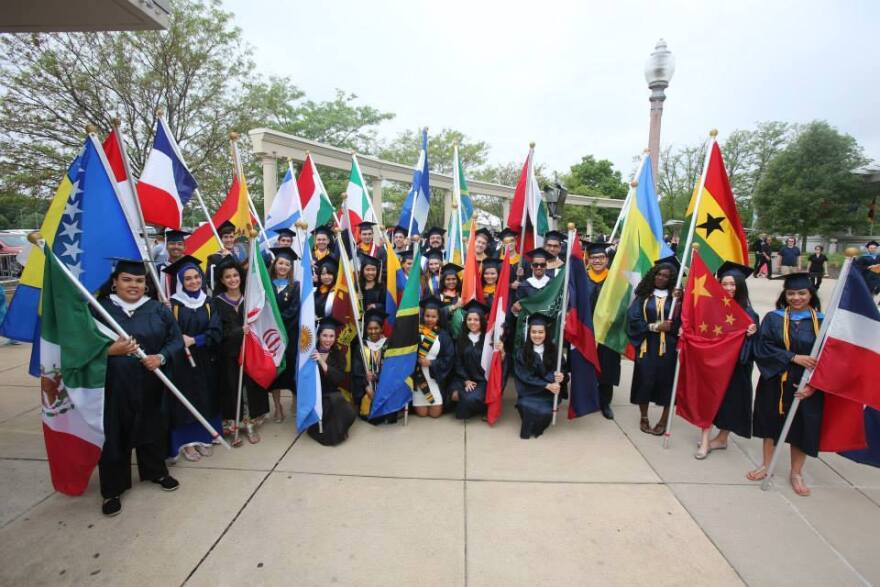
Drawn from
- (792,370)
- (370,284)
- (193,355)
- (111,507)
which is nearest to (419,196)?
(370,284)

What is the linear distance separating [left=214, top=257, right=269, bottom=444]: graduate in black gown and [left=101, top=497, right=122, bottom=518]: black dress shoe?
110 centimetres

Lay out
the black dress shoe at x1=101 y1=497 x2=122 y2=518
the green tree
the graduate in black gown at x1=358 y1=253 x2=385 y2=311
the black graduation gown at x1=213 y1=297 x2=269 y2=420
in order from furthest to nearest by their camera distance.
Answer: the green tree → the graduate in black gown at x1=358 y1=253 x2=385 y2=311 → the black graduation gown at x1=213 y1=297 x2=269 y2=420 → the black dress shoe at x1=101 y1=497 x2=122 y2=518

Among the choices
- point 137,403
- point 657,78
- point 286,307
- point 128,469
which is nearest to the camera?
point 137,403

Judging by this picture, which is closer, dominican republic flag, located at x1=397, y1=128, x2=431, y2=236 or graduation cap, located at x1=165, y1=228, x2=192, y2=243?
graduation cap, located at x1=165, y1=228, x2=192, y2=243

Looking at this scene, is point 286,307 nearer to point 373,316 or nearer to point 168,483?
point 373,316

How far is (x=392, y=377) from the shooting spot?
4.61 meters

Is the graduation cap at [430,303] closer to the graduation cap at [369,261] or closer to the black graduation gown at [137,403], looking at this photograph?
the graduation cap at [369,261]

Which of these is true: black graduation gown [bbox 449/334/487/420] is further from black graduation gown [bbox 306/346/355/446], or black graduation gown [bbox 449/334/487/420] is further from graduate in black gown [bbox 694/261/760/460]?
graduate in black gown [bbox 694/261/760/460]

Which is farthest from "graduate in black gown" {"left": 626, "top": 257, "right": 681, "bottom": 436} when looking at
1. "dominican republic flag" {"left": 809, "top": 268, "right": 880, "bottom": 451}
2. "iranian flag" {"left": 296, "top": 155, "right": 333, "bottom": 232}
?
"iranian flag" {"left": 296, "top": 155, "right": 333, "bottom": 232}

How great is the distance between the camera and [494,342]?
4699 millimetres

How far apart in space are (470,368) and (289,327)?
2038 millimetres

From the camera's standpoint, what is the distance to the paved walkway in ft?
9.00

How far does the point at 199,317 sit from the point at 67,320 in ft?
3.46

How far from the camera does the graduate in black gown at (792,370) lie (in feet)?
11.4
